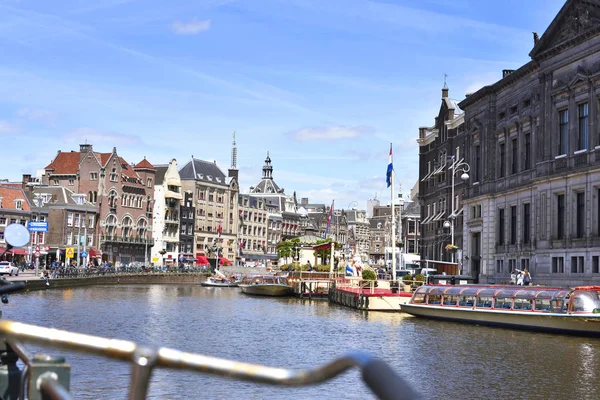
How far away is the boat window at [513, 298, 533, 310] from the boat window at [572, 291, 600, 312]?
364 centimetres

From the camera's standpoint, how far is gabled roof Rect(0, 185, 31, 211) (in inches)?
4412

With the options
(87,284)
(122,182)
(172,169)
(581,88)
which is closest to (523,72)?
(581,88)

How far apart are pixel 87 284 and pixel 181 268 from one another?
31938 mm

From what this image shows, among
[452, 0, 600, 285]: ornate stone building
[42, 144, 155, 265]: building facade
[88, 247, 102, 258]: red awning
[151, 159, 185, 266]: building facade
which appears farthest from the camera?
[151, 159, 185, 266]: building facade

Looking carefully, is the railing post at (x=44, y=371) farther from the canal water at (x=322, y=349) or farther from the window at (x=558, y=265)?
the window at (x=558, y=265)

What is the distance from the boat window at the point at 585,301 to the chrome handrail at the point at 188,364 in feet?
118

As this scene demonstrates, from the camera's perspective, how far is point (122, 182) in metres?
138

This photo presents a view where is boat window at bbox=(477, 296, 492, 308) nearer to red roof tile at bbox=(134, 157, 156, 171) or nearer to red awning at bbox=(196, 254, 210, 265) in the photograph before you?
red roof tile at bbox=(134, 157, 156, 171)

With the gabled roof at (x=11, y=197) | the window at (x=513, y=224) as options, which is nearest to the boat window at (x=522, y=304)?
the window at (x=513, y=224)

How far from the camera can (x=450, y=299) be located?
47.9 m

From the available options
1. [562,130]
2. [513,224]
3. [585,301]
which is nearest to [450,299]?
[585,301]

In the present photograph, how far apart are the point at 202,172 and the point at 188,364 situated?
16120cm

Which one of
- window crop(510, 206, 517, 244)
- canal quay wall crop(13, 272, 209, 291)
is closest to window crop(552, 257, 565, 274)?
window crop(510, 206, 517, 244)

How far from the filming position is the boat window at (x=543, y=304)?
39.9 metres
